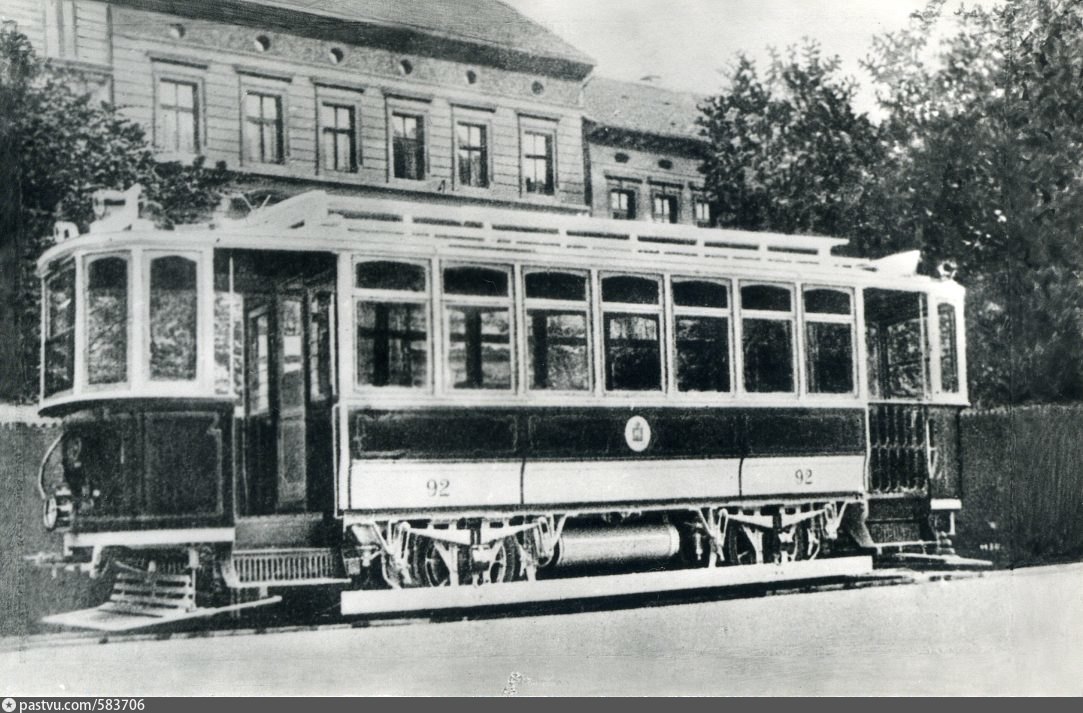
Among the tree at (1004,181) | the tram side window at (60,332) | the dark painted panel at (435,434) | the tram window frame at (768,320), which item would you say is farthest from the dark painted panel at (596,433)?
the tram side window at (60,332)

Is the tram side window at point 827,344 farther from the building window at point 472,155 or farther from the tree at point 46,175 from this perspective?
the tree at point 46,175

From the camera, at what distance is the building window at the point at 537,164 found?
247 inches

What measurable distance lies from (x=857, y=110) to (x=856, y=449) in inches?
74.1

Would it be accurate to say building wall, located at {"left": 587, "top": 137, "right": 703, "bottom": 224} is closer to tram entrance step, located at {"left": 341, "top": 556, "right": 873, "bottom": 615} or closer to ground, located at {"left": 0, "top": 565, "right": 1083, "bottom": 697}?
tram entrance step, located at {"left": 341, "top": 556, "right": 873, "bottom": 615}

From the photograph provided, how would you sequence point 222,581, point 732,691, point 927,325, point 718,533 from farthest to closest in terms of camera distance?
point 927,325 < point 718,533 < point 732,691 < point 222,581

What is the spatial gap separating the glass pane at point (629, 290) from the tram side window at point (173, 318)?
2046 mm

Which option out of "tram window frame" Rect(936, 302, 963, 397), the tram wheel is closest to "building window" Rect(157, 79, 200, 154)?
the tram wheel

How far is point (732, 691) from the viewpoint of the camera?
6090mm

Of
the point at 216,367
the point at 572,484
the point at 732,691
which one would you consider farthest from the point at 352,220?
the point at 732,691

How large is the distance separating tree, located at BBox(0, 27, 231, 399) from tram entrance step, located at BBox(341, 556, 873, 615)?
1891mm

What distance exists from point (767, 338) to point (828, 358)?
1.28 feet

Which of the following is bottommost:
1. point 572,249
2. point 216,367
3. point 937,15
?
point 216,367

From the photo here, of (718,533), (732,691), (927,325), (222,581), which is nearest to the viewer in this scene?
(222,581)

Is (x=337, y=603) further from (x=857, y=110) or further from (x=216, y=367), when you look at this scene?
(x=857, y=110)
